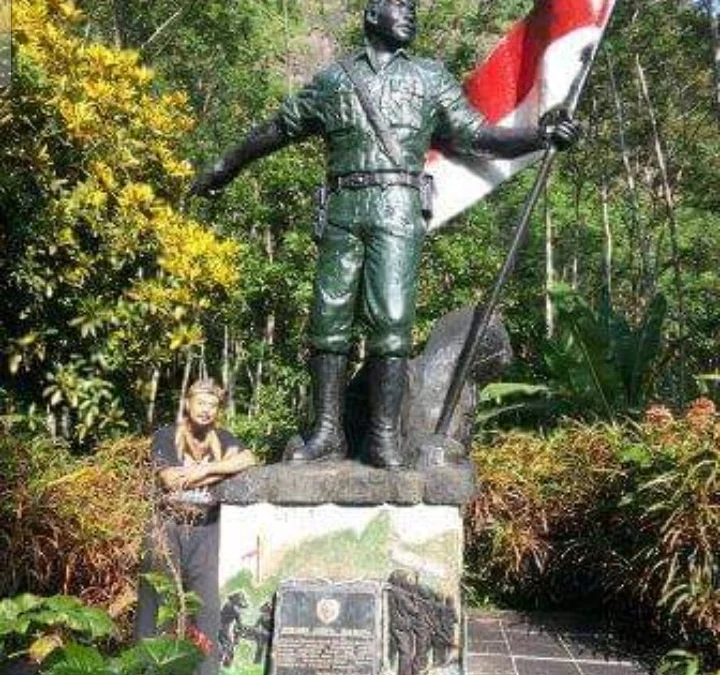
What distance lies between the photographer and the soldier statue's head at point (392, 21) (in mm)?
4301

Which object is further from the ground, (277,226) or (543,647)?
(277,226)

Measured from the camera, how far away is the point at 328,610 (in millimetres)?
3865

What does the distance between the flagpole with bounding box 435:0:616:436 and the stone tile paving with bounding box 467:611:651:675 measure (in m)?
1.57

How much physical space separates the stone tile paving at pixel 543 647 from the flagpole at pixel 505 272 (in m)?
1.57

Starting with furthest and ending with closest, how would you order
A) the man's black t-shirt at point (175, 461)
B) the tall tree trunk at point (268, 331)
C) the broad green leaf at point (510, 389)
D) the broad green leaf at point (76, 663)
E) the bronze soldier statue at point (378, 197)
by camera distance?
the tall tree trunk at point (268, 331) → the broad green leaf at point (510, 389) → the bronze soldier statue at point (378, 197) → the man's black t-shirt at point (175, 461) → the broad green leaf at point (76, 663)

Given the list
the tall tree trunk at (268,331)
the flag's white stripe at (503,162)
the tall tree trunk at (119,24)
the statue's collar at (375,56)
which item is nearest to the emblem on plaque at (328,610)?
the flag's white stripe at (503,162)

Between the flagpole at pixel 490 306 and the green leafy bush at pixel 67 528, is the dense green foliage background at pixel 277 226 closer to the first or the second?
the green leafy bush at pixel 67 528

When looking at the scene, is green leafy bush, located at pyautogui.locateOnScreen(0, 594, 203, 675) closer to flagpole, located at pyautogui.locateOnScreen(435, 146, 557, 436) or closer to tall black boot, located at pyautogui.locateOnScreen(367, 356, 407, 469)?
tall black boot, located at pyautogui.locateOnScreen(367, 356, 407, 469)

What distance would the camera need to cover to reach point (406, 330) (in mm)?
4148

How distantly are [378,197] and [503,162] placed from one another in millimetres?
765

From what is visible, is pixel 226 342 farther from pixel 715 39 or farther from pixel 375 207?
pixel 375 207

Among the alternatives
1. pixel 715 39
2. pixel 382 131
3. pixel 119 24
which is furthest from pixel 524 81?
pixel 119 24

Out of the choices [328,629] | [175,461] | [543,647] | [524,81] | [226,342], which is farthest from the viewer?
[226,342]

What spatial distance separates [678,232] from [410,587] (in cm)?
1484
